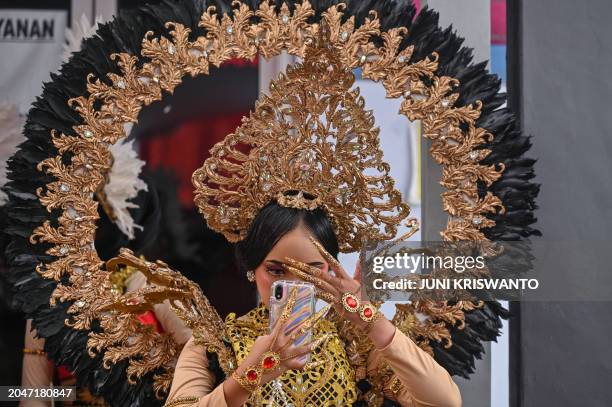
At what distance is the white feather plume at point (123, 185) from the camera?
3701mm

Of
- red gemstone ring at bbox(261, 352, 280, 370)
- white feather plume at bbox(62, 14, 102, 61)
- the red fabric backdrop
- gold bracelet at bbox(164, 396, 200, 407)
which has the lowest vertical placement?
gold bracelet at bbox(164, 396, 200, 407)

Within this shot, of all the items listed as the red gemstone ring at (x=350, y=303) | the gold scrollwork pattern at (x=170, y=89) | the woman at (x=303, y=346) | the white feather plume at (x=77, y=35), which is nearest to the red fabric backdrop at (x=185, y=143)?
the white feather plume at (x=77, y=35)

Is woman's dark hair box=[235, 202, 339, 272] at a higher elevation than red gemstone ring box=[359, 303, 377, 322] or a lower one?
higher

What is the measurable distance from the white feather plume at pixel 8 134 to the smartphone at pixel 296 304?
1.68 meters

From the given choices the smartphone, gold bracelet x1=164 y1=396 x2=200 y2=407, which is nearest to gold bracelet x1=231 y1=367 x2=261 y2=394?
the smartphone

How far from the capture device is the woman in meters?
2.26

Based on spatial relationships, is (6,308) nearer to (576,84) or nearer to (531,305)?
(531,305)

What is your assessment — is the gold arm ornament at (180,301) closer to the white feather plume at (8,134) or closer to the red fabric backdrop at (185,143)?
the white feather plume at (8,134)

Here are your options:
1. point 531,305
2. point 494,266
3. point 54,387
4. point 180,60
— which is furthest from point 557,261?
point 54,387

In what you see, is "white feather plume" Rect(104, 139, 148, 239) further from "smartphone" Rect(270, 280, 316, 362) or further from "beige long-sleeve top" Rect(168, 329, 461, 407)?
"smartphone" Rect(270, 280, 316, 362)

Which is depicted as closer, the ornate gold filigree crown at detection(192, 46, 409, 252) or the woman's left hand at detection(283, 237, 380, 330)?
the woman's left hand at detection(283, 237, 380, 330)

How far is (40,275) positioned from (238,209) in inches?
25.7

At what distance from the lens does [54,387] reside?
3305 millimetres

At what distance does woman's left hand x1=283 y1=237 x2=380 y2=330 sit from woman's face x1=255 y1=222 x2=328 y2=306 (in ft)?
0.30
